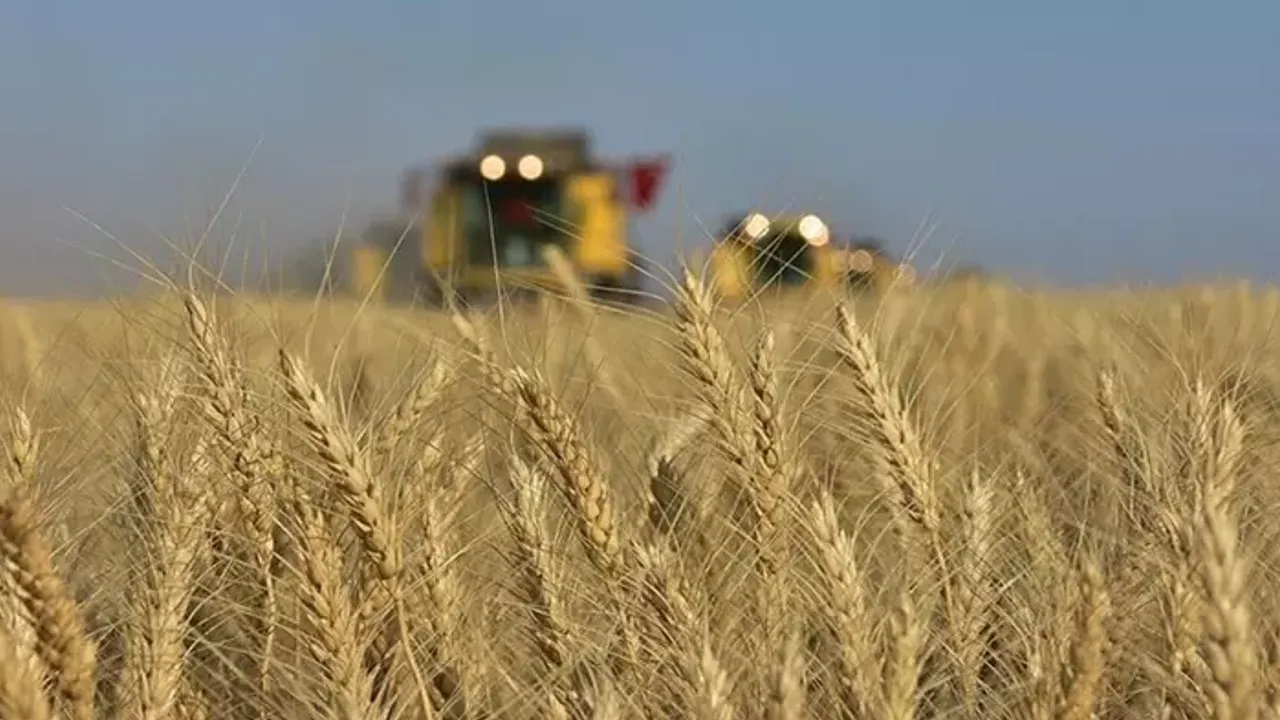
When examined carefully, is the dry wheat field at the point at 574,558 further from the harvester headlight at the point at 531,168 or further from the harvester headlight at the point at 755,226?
the harvester headlight at the point at 531,168

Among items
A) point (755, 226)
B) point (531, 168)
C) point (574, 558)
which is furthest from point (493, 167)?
point (574, 558)

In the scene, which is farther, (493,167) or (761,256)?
(493,167)

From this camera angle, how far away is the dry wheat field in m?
1.15

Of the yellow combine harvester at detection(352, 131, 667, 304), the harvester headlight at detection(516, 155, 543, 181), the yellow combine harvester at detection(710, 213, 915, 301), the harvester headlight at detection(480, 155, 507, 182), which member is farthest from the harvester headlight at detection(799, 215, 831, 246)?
the harvester headlight at detection(516, 155, 543, 181)

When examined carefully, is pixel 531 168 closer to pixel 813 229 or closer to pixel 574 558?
pixel 813 229

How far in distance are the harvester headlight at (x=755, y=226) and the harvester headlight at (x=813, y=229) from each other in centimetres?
8

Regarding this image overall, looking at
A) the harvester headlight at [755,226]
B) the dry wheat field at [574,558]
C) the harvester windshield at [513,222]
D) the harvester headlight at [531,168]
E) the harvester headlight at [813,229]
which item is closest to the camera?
the dry wheat field at [574,558]

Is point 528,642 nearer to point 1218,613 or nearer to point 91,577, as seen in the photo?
point 91,577

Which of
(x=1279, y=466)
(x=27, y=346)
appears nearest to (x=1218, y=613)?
(x=1279, y=466)

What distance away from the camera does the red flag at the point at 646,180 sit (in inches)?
573

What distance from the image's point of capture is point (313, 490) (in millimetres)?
1423

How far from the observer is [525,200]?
13445mm

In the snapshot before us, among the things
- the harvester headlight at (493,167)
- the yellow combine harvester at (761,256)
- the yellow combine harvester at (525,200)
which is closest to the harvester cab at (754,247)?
the yellow combine harvester at (761,256)

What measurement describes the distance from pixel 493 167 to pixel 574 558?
42.6ft
